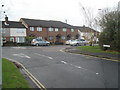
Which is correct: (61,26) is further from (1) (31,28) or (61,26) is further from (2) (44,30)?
(1) (31,28)

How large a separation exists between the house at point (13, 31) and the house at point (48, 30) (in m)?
1.81

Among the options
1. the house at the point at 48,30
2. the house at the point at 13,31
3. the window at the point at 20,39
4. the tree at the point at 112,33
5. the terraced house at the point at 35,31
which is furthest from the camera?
the house at the point at 48,30

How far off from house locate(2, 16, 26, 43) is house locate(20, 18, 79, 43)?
181cm

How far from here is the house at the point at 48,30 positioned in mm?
48656

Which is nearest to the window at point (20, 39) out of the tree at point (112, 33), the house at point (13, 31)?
the house at point (13, 31)

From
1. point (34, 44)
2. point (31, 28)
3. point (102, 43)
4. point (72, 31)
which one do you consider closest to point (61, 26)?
point (72, 31)

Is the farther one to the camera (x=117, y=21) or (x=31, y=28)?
(x=31, y=28)

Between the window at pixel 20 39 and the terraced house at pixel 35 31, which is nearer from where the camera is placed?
the terraced house at pixel 35 31

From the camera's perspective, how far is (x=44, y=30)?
50719 millimetres

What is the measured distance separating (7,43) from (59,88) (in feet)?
113

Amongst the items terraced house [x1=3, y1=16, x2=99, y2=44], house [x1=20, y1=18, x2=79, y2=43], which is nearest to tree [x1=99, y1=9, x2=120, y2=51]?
terraced house [x1=3, y1=16, x2=99, y2=44]

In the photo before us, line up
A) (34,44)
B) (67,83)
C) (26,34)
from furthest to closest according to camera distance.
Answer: (26,34), (34,44), (67,83)

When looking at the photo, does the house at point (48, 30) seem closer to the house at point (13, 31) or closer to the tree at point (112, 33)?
the house at point (13, 31)

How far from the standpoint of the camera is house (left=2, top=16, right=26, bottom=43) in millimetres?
44825
